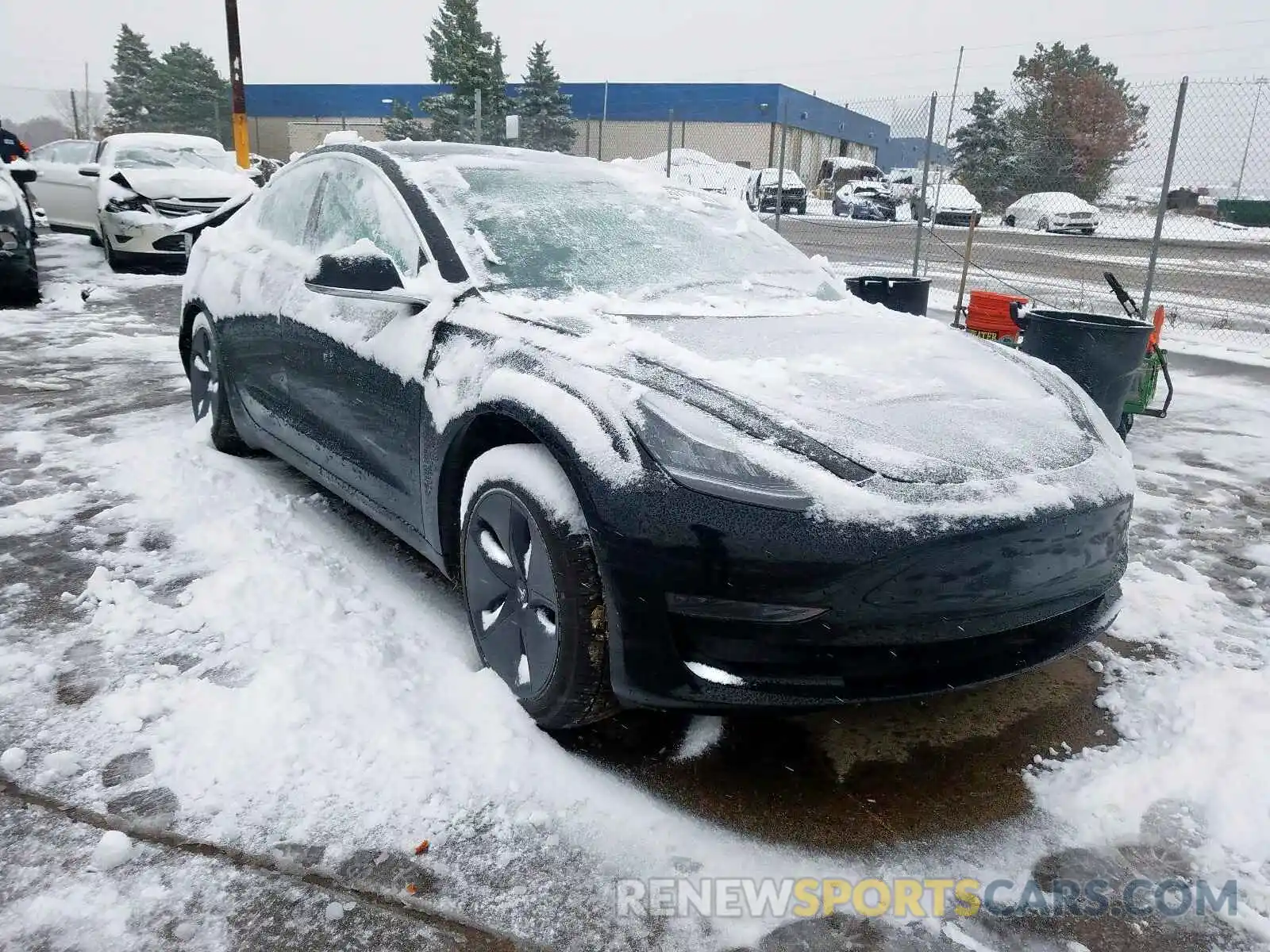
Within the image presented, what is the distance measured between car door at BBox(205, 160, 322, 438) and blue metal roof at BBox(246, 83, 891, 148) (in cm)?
3150

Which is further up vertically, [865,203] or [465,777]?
[865,203]

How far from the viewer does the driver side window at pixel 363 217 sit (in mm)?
3014

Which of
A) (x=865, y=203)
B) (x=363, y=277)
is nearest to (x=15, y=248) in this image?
(x=363, y=277)

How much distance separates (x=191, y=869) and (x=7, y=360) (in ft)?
19.8

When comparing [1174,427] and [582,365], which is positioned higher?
[582,365]

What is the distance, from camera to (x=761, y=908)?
194 cm

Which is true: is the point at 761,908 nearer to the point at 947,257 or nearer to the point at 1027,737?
the point at 1027,737

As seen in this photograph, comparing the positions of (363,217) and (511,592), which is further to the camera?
(363,217)

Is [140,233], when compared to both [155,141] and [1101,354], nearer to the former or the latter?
[155,141]

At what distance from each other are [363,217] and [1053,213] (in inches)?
552

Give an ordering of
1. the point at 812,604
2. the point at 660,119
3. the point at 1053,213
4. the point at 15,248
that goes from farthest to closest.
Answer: the point at 660,119 < the point at 1053,213 < the point at 15,248 < the point at 812,604

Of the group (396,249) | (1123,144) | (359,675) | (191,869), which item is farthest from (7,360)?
(1123,144)

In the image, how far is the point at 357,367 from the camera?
305 centimetres

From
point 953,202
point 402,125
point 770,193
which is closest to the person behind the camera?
point 953,202
